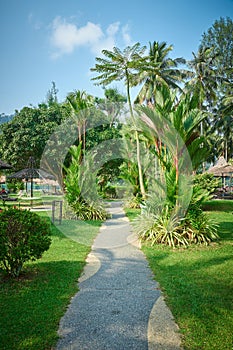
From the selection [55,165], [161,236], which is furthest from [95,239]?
[55,165]

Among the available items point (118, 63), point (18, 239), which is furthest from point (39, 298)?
point (118, 63)

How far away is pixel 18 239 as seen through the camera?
4895 millimetres

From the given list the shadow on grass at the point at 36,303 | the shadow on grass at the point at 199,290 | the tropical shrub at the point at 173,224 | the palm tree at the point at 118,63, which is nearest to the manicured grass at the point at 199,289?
Answer: the shadow on grass at the point at 199,290

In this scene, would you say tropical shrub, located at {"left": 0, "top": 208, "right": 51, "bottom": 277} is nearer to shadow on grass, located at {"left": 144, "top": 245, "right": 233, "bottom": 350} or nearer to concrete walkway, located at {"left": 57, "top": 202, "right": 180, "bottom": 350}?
concrete walkway, located at {"left": 57, "top": 202, "right": 180, "bottom": 350}

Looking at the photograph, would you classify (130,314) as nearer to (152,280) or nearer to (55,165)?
(152,280)

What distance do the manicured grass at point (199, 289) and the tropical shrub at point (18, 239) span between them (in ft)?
7.10

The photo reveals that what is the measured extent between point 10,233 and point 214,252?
4627 millimetres

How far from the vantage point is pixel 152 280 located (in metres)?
5.13

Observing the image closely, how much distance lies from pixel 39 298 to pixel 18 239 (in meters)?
1.08

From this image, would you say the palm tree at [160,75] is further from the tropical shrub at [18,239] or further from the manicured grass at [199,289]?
the tropical shrub at [18,239]

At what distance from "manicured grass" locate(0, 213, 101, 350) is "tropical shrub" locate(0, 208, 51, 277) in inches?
14.3

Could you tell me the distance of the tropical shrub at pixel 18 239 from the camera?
4750 millimetres

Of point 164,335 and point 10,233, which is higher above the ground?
point 10,233

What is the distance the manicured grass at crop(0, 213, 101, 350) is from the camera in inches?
125
